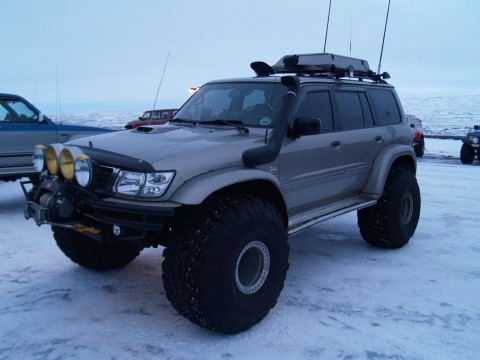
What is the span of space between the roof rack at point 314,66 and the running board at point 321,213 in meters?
1.39

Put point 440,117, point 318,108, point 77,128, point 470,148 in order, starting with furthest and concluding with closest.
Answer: point 440,117
point 470,148
point 77,128
point 318,108

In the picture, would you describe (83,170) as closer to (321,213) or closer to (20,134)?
(321,213)

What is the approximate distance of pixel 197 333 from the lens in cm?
333

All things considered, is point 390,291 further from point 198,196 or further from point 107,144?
point 107,144

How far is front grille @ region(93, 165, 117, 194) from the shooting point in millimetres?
3181

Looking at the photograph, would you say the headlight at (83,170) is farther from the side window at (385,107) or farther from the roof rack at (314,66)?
the side window at (385,107)

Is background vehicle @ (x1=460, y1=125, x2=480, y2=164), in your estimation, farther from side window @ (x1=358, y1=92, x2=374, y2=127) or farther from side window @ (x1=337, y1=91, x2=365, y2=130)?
side window @ (x1=337, y1=91, x2=365, y2=130)

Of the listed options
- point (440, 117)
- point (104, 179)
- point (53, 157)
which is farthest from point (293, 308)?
point (440, 117)

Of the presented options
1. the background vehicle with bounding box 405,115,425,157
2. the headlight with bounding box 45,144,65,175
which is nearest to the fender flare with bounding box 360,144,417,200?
the headlight with bounding box 45,144,65,175

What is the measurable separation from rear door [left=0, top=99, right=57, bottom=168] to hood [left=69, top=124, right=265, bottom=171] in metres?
4.25

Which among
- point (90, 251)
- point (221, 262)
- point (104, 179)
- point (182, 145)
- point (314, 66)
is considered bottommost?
point (90, 251)

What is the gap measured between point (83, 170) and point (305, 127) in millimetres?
1799

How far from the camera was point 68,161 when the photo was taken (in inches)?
129

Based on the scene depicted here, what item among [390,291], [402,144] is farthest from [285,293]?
[402,144]
